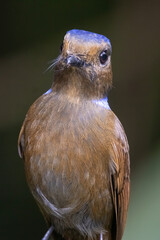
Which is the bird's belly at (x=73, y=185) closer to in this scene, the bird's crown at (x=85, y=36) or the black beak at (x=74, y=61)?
the black beak at (x=74, y=61)

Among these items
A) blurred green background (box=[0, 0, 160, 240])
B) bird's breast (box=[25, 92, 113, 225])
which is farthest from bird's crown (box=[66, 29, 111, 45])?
blurred green background (box=[0, 0, 160, 240])

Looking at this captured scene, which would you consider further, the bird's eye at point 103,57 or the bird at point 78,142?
the bird's eye at point 103,57

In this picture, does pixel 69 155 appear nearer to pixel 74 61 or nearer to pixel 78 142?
pixel 78 142

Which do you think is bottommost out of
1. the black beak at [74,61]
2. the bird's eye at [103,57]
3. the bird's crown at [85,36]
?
the bird's eye at [103,57]

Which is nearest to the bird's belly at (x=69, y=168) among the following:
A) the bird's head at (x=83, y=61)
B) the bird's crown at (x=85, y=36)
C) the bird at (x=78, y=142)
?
the bird at (x=78, y=142)

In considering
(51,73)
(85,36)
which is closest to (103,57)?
(85,36)

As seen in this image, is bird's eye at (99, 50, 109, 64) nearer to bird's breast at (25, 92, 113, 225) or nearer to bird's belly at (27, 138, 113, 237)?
bird's breast at (25, 92, 113, 225)
